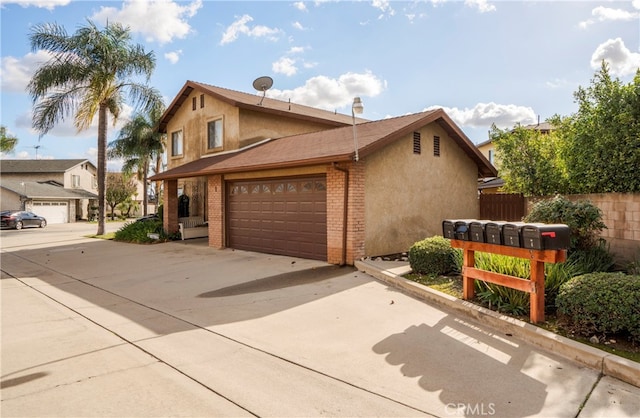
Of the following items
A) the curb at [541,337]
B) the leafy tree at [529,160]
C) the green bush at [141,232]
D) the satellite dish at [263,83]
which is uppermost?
the satellite dish at [263,83]

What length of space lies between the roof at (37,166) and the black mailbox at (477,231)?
51376 millimetres

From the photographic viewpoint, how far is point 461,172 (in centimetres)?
1341

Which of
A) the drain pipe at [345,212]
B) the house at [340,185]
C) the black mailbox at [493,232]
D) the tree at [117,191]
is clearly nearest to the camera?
the black mailbox at [493,232]

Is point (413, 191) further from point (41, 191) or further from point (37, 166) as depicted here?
point (37, 166)

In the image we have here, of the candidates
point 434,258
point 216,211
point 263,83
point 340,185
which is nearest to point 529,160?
point 434,258

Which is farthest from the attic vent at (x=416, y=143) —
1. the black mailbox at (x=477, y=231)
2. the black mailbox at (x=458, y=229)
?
the black mailbox at (x=477, y=231)

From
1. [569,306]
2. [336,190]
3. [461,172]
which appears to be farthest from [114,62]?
[569,306]

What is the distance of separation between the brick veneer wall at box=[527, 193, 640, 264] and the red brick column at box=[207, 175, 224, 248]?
36.3ft

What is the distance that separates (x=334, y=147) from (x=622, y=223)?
660 centimetres

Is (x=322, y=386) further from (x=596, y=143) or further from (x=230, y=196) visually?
(x=230, y=196)

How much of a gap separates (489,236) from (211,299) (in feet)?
16.4

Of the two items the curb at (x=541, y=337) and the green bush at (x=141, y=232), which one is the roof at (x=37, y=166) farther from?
the curb at (x=541, y=337)

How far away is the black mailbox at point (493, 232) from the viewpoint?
566 cm

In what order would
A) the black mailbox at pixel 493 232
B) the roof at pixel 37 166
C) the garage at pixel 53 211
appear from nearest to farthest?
the black mailbox at pixel 493 232 → the garage at pixel 53 211 → the roof at pixel 37 166
